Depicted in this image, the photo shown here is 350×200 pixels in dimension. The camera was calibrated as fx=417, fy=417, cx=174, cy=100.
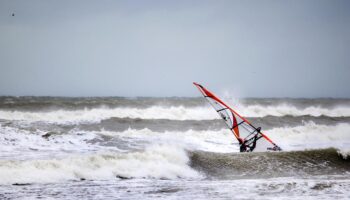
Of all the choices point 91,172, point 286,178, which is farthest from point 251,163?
point 91,172

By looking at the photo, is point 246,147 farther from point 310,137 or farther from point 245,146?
point 310,137

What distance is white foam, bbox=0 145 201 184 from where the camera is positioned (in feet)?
30.6

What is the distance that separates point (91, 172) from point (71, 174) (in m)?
0.48

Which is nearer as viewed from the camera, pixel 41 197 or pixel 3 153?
pixel 41 197

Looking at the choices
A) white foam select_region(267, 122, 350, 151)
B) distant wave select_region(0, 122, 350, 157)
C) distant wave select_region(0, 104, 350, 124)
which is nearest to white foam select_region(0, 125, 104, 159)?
distant wave select_region(0, 122, 350, 157)

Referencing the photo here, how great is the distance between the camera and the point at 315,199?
25.7 ft

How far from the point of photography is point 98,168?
1026 cm

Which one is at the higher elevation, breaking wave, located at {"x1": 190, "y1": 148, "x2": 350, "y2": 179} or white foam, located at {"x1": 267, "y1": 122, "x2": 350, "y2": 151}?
white foam, located at {"x1": 267, "y1": 122, "x2": 350, "y2": 151}

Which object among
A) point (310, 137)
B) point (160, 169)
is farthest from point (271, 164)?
point (310, 137)

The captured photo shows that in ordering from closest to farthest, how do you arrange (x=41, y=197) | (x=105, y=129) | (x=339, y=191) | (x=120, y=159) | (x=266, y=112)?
(x=41, y=197) < (x=339, y=191) < (x=120, y=159) < (x=105, y=129) < (x=266, y=112)

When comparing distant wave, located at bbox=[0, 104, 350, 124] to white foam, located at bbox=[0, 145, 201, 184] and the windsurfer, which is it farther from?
white foam, located at bbox=[0, 145, 201, 184]

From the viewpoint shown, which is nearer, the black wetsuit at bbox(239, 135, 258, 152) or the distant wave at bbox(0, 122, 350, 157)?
the black wetsuit at bbox(239, 135, 258, 152)

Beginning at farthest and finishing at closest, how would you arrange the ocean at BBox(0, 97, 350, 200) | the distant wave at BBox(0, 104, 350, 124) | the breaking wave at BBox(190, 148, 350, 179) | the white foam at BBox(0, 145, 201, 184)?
the distant wave at BBox(0, 104, 350, 124) → the breaking wave at BBox(190, 148, 350, 179) → the white foam at BBox(0, 145, 201, 184) → the ocean at BBox(0, 97, 350, 200)

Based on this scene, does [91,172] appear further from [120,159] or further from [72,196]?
[72,196]
